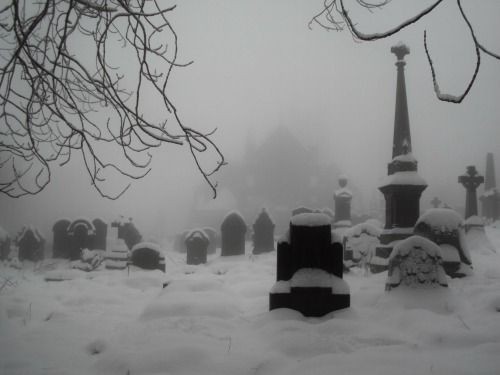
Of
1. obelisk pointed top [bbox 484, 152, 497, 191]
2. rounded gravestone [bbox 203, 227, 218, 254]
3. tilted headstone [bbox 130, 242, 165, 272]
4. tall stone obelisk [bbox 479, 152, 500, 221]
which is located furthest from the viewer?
obelisk pointed top [bbox 484, 152, 497, 191]

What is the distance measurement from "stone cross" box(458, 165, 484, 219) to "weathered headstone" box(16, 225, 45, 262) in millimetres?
16774

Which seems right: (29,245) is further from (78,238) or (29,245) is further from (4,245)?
(78,238)

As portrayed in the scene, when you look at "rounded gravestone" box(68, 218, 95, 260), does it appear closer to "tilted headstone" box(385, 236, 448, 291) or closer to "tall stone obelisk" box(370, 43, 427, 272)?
"tall stone obelisk" box(370, 43, 427, 272)

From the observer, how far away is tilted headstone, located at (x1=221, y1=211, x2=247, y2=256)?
13.3 m

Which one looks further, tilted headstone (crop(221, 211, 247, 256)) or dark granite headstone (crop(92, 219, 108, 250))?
→ dark granite headstone (crop(92, 219, 108, 250))

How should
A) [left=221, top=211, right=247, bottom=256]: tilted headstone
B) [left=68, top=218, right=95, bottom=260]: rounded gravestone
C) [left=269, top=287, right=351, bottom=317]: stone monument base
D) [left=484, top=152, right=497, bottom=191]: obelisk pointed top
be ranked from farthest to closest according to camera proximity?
[left=484, top=152, right=497, bottom=191]: obelisk pointed top, [left=221, top=211, right=247, bottom=256]: tilted headstone, [left=68, top=218, right=95, bottom=260]: rounded gravestone, [left=269, top=287, right=351, bottom=317]: stone monument base

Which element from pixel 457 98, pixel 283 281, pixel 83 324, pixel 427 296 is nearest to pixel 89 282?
pixel 83 324

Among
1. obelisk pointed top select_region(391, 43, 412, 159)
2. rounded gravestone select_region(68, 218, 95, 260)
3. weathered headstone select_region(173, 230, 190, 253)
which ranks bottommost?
weathered headstone select_region(173, 230, 190, 253)

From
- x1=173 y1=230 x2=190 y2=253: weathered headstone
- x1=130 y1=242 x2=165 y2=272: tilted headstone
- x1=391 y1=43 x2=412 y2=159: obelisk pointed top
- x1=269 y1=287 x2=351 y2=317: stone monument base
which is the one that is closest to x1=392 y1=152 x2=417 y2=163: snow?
x1=391 y1=43 x2=412 y2=159: obelisk pointed top

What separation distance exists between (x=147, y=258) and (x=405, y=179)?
6885 millimetres

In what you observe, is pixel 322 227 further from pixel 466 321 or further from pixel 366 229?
pixel 366 229

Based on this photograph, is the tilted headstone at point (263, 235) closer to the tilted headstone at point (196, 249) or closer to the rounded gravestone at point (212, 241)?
the tilted headstone at point (196, 249)

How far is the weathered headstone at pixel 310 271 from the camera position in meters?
4.54

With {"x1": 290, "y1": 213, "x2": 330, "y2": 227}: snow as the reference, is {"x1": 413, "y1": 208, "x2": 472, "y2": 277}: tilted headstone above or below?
below
